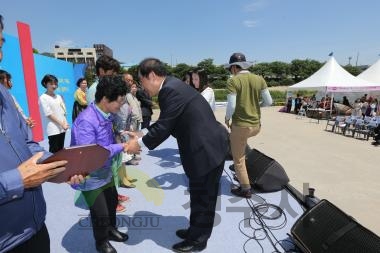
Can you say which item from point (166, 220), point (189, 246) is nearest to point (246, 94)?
point (166, 220)

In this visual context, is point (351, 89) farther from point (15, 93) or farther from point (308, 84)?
point (15, 93)

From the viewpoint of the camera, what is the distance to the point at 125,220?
3.14 meters

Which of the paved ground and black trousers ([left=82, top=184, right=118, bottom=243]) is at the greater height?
black trousers ([left=82, top=184, right=118, bottom=243])

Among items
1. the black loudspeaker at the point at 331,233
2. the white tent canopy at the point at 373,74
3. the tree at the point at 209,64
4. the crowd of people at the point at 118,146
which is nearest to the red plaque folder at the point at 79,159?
the crowd of people at the point at 118,146

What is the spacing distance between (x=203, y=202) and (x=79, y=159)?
143 centimetres

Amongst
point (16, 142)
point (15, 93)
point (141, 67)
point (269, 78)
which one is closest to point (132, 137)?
point (141, 67)

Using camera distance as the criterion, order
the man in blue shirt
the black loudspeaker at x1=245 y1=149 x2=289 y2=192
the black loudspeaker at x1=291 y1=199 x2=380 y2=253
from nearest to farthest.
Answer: the man in blue shirt → the black loudspeaker at x1=291 y1=199 x2=380 y2=253 → the black loudspeaker at x1=245 y1=149 x2=289 y2=192

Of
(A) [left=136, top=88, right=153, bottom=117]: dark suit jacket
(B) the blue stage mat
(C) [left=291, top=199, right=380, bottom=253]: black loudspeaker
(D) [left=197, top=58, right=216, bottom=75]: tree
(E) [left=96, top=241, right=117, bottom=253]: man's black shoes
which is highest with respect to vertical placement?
(D) [left=197, top=58, right=216, bottom=75]: tree

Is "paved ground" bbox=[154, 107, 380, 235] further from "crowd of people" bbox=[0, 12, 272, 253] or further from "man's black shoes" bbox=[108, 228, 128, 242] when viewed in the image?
"man's black shoes" bbox=[108, 228, 128, 242]

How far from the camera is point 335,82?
1448cm

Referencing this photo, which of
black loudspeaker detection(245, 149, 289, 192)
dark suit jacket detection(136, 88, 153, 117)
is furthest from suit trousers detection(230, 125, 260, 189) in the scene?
dark suit jacket detection(136, 88, 153, 117)

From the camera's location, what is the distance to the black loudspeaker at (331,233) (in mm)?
1853

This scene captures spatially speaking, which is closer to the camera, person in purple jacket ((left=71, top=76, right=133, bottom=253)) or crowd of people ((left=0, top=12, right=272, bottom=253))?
crowd of people ((left=0, top=12, right=272, bottom=253))

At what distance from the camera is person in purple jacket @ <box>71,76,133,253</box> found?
2.15 meters
